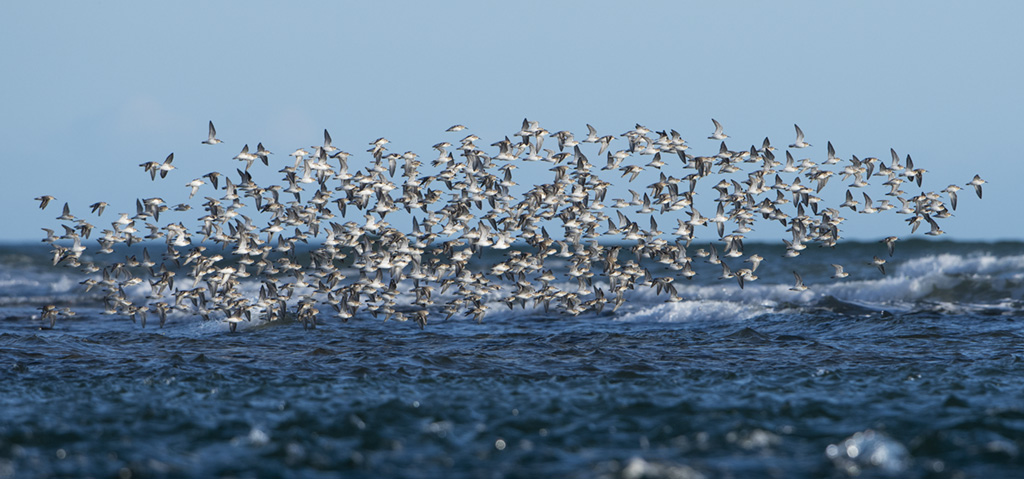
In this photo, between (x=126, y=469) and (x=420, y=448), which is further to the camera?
(x=420, y=448)

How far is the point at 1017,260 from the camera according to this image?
150 ft

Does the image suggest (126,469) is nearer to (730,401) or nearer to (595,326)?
(730,401)

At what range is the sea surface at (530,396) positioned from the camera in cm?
1270

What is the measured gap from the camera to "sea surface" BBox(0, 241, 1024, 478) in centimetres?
1270

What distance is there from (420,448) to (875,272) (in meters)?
42.6

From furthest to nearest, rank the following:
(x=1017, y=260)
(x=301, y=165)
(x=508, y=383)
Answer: (x=1017, y=260) < (x=301, y=165) < (x=508, y=383)

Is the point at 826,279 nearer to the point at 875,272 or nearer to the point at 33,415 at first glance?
the point at 875,272

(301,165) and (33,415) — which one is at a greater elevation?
(301,165)

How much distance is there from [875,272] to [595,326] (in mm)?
26029

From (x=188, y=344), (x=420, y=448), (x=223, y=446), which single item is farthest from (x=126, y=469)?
(x=188, y=344)

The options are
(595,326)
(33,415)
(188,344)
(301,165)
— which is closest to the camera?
(33,415)

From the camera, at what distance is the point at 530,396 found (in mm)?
17375

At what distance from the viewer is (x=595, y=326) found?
30641 mm

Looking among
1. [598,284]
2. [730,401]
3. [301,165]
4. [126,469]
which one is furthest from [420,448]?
[598,284]
